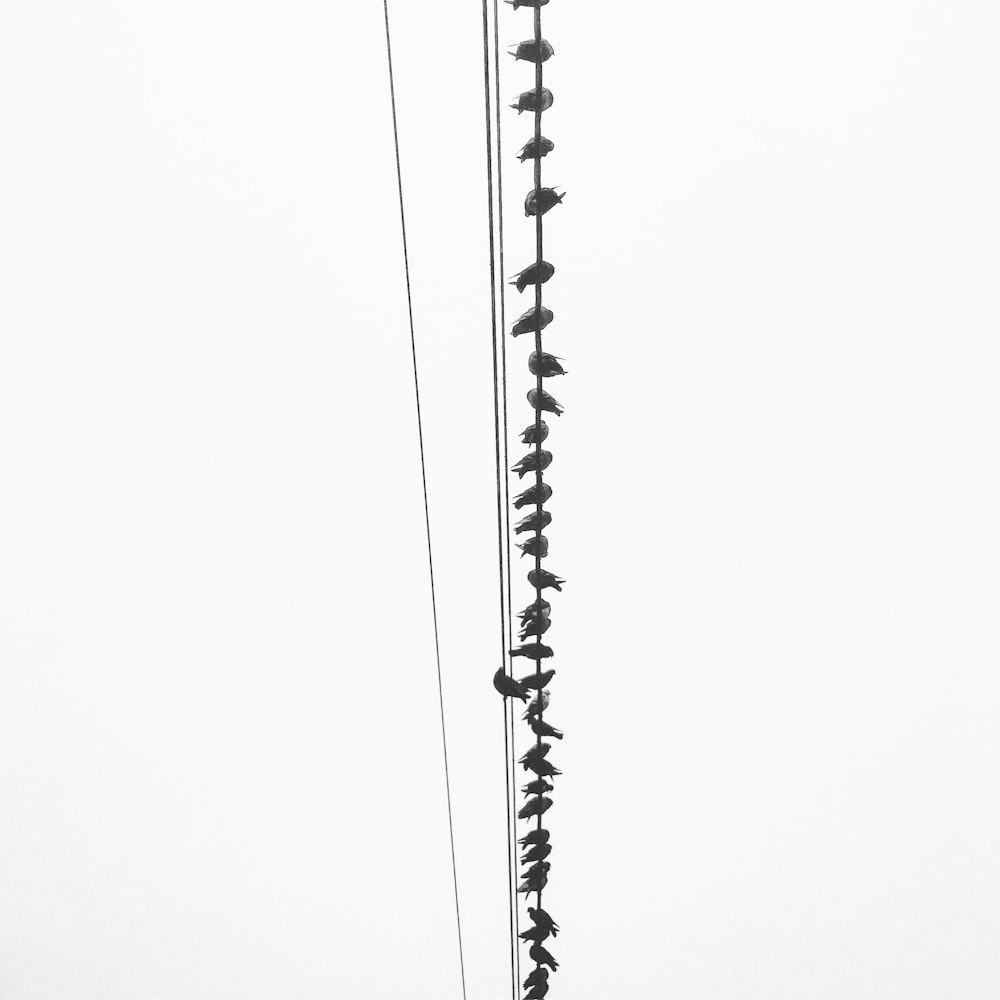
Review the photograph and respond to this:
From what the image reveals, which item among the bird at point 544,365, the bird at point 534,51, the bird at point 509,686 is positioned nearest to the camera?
the bird at point 534,51

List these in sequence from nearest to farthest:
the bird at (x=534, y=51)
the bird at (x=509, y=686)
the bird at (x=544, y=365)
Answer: the bird at (x=534, y=51), the bird at (x=544, y=365), the bird at (x=509, y=686)

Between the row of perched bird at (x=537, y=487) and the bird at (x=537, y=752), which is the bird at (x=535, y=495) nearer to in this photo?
the row of perched bird at (x=537, y=487)

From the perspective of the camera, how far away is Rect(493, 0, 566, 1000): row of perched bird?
1.62ft

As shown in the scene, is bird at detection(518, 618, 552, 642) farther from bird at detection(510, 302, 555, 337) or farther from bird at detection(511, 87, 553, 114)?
bird at detection(511, 87, 553, 114)

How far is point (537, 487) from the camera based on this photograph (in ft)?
2.05

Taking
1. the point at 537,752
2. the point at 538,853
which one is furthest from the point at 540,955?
the point at 537,752

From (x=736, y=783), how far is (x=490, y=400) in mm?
663

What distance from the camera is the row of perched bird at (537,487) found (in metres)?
0.49

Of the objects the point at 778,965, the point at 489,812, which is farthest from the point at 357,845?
the point at 778,965

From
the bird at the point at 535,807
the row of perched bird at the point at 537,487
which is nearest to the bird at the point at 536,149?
the row of perched bird at the point at 537,487

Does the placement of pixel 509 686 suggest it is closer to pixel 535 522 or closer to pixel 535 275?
pixel 535 522

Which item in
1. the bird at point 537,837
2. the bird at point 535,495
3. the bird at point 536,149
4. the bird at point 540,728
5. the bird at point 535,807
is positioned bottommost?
the bird at point 537,837

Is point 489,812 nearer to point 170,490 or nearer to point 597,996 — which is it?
point 597,996

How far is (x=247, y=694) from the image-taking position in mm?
1264
